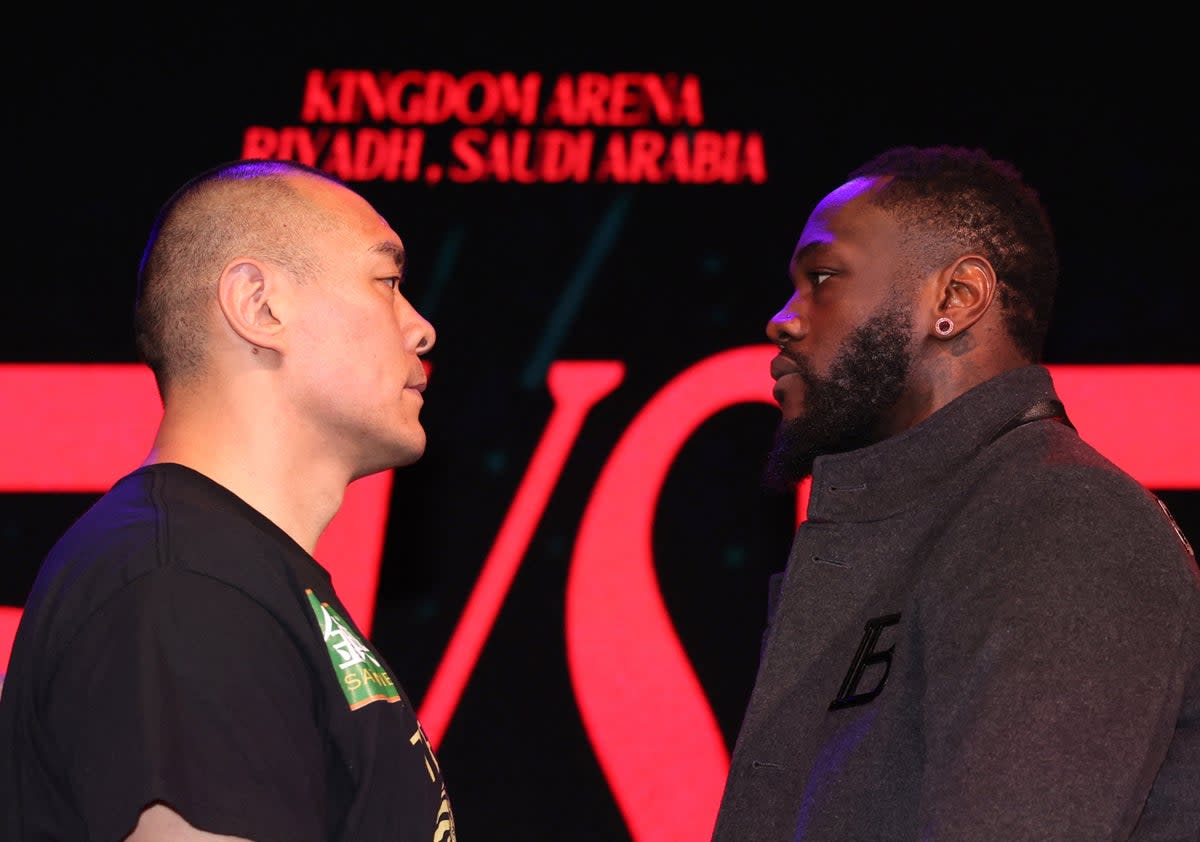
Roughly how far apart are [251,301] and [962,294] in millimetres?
934

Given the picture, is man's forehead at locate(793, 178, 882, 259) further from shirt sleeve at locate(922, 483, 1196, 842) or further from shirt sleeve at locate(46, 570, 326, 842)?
shirt sleeve at locate(46, 570, 326, 842)

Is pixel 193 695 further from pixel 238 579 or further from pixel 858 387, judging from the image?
pixel 858 387

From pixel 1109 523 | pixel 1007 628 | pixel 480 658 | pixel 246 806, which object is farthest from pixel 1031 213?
pixel 480 658

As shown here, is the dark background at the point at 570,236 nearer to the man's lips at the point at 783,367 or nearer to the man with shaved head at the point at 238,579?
the man's lips at the point at 783,367

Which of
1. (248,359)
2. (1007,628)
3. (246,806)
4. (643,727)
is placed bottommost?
(643,727)

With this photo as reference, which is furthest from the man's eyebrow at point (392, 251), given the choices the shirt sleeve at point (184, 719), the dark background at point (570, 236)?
the dark background at point (570, 236)

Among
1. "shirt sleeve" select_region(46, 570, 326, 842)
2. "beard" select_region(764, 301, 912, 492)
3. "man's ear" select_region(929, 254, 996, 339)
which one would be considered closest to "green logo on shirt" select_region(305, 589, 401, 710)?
"shirt sleeve" select_region(46, 570, 326, 842)

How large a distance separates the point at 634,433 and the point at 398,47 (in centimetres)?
119

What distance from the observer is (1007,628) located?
1.28 m

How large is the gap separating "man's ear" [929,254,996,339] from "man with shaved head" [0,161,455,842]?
702mm

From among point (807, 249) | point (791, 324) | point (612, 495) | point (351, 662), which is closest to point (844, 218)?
point (807, 249)

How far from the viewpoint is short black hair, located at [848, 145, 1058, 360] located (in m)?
1.77

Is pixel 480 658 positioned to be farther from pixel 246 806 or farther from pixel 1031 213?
pixel 246 806

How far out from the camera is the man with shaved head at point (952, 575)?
1.25 meters
